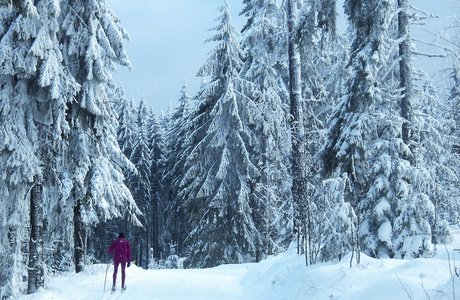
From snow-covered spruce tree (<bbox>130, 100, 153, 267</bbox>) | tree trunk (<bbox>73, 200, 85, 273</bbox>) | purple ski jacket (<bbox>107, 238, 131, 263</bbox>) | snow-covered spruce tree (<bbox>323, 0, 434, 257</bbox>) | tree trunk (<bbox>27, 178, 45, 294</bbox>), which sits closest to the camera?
tree trunk (<bbox>27, 178, 45, 294</bbox>)

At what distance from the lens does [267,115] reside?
25.1 m

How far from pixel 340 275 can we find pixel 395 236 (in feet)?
21.2

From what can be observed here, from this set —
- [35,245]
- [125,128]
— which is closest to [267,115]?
[35,245]

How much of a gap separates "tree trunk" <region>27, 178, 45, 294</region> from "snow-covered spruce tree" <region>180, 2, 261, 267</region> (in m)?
12.0

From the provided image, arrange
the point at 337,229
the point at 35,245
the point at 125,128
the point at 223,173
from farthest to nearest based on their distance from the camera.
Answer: the point at 125,128, the point at 223,173, the point at 35,245, the point at 337,229

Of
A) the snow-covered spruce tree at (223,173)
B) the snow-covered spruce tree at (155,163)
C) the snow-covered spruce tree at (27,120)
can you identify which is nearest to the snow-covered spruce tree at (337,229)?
the snow-covered spruce tree at (27,120)

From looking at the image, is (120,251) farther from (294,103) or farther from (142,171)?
(142,171)

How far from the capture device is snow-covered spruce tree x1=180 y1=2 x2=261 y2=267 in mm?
24766

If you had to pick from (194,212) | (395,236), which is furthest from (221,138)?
(395,236)

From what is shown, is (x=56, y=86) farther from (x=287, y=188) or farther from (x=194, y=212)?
(x=287, y=188)

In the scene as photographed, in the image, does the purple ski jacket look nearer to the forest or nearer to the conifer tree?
the forest

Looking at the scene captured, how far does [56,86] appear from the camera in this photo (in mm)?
12883

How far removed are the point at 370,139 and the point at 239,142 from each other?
1145 centimetres

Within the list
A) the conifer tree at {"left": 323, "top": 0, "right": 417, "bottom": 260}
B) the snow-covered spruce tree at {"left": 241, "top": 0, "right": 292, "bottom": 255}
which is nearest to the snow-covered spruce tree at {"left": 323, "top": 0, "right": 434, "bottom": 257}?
the conifer tree at {"left": 323, "top": 0, "right": 417, "bottom": 260}
